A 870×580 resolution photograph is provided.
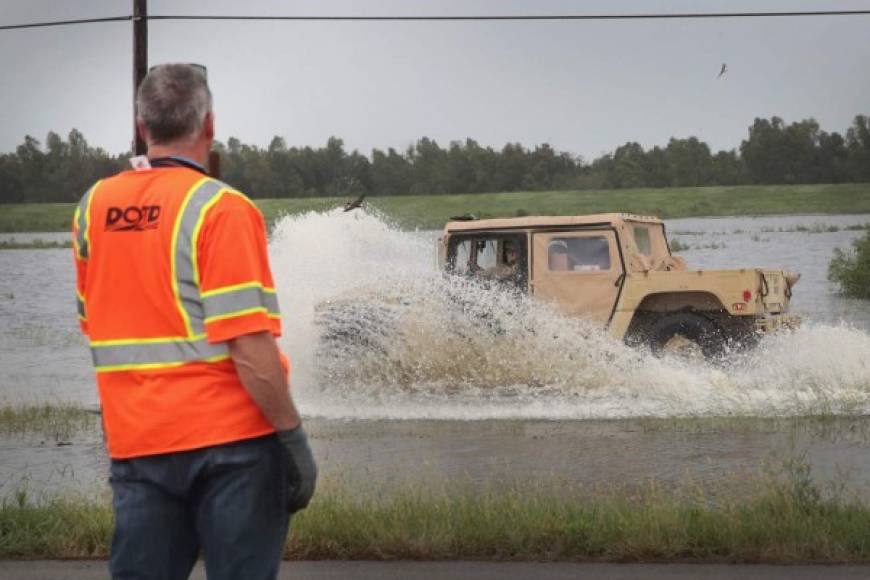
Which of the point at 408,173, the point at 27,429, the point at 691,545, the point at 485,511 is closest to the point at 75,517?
the point at 485,511

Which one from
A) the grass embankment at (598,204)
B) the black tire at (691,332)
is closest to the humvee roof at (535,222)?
the black tire at (691,332)

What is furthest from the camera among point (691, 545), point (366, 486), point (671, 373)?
point (671, 373)

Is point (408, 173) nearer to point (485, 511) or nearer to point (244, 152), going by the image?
point (244, 152)

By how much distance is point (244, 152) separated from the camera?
31.2 meters

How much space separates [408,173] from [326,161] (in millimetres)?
5494

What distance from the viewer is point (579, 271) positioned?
15266 millimetres

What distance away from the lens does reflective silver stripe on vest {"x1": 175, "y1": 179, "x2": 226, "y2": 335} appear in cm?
359

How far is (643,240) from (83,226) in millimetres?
12880

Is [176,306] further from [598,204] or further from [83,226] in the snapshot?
[598,204]

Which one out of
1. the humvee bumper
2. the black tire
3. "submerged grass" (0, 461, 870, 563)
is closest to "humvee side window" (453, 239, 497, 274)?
the black tire

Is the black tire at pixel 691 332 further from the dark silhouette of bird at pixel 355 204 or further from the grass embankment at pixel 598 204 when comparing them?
the grass embankment at pixel 598 204

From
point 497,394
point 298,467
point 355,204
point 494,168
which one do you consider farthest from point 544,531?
point 494,168

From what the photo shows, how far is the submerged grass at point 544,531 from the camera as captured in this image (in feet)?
21.3

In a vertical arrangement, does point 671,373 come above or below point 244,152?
below
